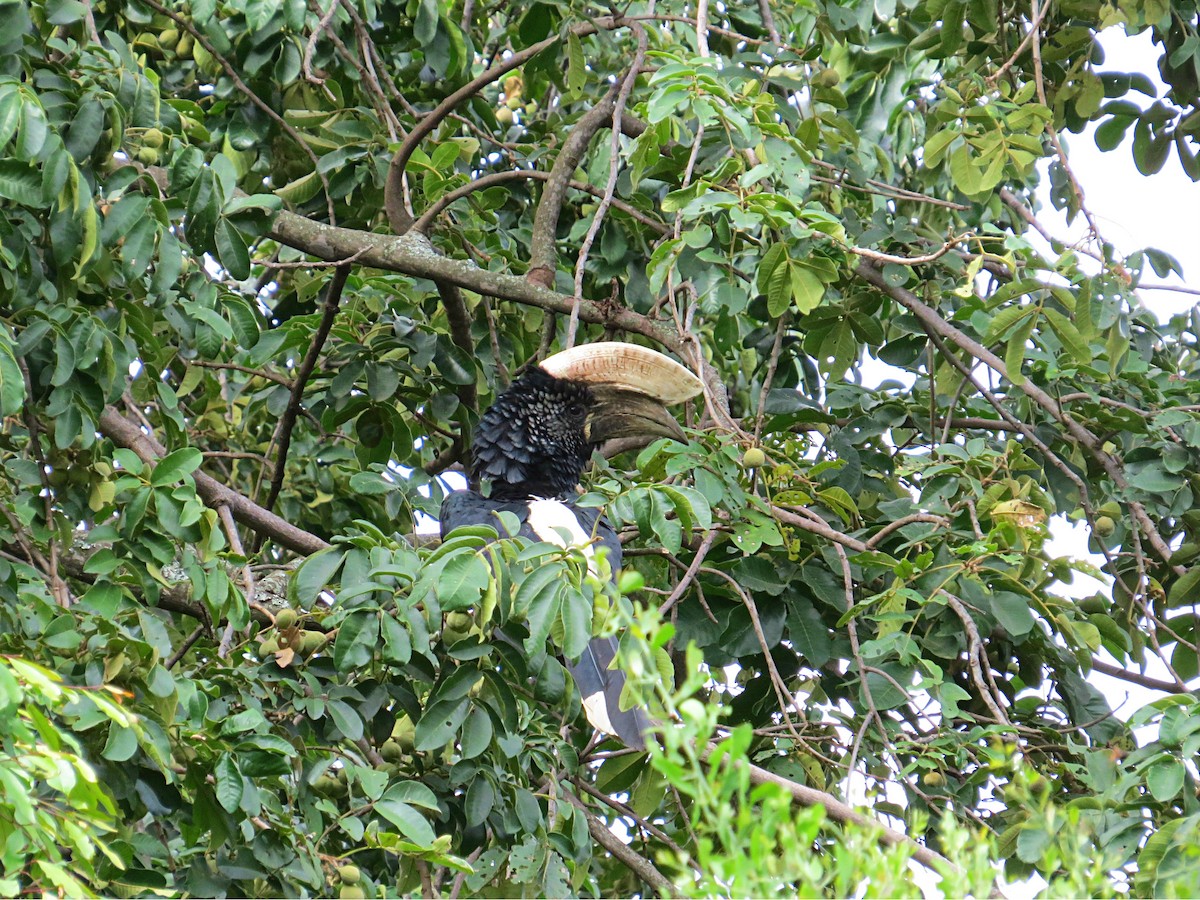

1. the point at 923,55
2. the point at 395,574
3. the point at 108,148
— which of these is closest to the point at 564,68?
the point at 923,55

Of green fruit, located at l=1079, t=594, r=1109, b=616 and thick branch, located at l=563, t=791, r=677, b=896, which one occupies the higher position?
green fruit, located at l=1079, t=594, r=1109, b=616

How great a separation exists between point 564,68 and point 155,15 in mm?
1558

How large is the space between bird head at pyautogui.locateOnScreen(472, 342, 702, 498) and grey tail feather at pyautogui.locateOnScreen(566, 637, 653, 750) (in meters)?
0.78

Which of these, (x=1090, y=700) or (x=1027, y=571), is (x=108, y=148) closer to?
(x=1027, y=571)

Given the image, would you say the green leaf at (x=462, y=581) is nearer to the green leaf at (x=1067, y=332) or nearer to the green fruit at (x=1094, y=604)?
the green leaf at (x=1067, y=332)

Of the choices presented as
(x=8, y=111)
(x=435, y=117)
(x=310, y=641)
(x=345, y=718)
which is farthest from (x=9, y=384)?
(x=435, y=117)

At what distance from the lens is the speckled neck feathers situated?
369 centimetres

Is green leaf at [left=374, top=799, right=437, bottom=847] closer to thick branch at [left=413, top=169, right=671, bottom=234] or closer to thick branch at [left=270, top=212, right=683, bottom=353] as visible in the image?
thick branch at [left=270, top=212, right=683, bottom=353]

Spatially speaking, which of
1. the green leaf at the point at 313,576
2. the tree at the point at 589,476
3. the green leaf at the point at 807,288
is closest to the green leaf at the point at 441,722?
the tree at the point at 589,476

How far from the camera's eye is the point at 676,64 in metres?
2.92

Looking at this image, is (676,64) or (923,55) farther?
(923,55)

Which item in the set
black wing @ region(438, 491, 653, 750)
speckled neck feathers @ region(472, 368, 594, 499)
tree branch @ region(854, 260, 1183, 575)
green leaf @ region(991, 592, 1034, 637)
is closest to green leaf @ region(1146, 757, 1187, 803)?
green leaf @ region(991, 592, 1034, 637)

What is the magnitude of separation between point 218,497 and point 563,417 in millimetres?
977

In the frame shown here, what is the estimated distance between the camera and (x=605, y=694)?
2.97 meters
